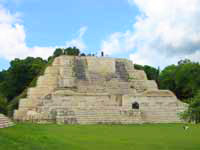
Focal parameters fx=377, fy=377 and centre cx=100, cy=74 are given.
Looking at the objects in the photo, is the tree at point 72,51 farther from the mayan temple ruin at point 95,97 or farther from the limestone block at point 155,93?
the limestone block at point 155,93

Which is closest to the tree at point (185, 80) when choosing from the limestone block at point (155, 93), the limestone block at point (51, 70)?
the limestone block at point (155, 93)

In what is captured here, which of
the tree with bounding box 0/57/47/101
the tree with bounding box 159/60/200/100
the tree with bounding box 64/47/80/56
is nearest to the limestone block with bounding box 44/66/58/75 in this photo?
the tree with bounding box 0/57/47/101

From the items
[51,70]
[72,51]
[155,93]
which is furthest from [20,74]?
[155,93]

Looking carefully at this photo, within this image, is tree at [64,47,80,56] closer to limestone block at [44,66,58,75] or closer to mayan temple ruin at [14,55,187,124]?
mayan temple ruin at [14,55,187,124]

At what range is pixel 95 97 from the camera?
33875 mm

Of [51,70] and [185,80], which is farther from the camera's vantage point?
[185,80]

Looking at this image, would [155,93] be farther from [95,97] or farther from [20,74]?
[20,74]

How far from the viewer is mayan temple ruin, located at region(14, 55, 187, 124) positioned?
3116 centimetres

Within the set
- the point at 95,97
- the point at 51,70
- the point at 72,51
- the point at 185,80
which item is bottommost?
the point at 95,97

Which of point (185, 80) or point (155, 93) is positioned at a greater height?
point (185, 80)

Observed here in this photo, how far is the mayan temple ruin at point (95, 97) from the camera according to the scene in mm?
31156

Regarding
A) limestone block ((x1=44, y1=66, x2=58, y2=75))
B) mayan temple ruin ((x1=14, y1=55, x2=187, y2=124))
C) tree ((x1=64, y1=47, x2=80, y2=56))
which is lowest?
mayan temple ruin ((x1=14, y1=55, x2=187, y2=124))

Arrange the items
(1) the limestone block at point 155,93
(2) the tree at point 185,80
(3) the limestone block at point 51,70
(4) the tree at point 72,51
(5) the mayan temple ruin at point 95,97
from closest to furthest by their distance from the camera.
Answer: (5) the mayan temple ruin at point 95,97 → (1) the limestone block at point 155,93 → (3) the limestone block at point 51,70 → (2) the tree at point 185,80 → (4) the tree at point 72,51

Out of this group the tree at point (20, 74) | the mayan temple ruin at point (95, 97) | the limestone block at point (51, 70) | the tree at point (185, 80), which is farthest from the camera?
the tree at point (185, 80)
